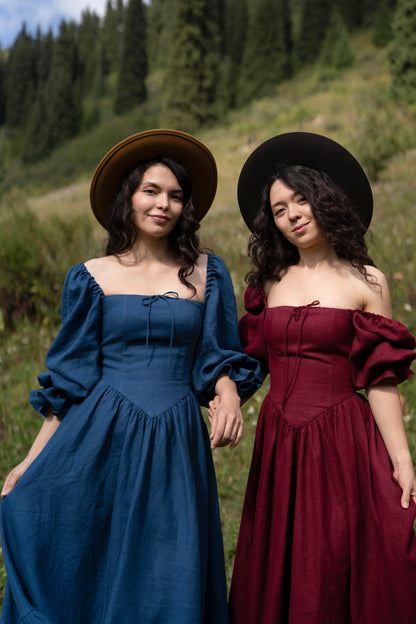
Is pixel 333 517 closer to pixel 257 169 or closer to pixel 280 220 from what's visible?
pixel 280 220

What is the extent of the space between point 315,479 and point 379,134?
9.52 meters

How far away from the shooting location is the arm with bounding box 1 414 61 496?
2158 millimetres

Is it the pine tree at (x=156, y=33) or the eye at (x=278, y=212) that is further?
the pine tree at (x=156, y=33)

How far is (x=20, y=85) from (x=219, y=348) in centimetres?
5452

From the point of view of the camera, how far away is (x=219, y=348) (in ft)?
7.60

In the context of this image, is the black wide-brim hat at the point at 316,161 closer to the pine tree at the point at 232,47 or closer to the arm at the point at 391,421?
the arm at the point at 391,421

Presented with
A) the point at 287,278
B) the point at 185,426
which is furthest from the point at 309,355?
the point at 185,426

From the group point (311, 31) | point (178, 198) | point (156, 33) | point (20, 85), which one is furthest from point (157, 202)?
point (20, 85)

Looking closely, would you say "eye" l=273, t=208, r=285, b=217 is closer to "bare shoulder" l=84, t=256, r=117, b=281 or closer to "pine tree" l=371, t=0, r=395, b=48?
"bare shoulder" l=84, t=256, r=117, b=281

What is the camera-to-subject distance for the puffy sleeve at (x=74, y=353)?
2.19 m

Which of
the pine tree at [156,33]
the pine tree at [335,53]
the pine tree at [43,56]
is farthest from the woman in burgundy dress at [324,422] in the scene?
the pine tree at [43,56]

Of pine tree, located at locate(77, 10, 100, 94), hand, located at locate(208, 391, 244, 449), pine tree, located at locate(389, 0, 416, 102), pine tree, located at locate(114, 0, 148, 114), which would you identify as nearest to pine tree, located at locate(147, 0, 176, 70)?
pine tree, located at locate(114, 0, 148, 114)

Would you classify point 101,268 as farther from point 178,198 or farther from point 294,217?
point 294,217

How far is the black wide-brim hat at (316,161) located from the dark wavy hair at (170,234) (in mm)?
342
